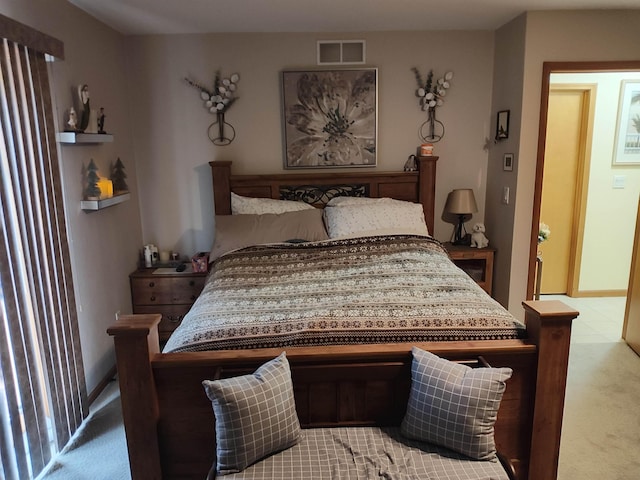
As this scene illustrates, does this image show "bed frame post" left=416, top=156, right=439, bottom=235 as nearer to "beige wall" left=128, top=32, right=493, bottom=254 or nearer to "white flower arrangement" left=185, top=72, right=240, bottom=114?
"beige wall" left=128, top=32, right=493, bottom=254

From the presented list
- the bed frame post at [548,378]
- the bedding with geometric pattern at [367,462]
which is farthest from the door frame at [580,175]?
the bedding with geometric pattern at [367,462]

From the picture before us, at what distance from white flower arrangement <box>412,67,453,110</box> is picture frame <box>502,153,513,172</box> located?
682 millimetres

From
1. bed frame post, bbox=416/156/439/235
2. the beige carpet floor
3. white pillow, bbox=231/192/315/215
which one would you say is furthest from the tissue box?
bed frame post, bbox=416/156/439/235

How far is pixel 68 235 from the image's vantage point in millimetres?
2648

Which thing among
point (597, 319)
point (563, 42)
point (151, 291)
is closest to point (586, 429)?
point (597, 319)

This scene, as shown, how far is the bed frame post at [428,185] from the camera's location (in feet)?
12.3

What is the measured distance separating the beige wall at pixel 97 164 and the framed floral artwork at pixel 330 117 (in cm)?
125

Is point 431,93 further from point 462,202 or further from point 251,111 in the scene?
point 251,111

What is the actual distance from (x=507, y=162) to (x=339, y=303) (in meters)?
2.08

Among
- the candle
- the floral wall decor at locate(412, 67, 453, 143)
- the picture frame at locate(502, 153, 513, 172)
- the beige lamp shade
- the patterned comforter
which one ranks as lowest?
the patterned comforter

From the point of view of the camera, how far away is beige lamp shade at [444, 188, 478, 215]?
12.2 ft

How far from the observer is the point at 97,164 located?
3068 millimetres

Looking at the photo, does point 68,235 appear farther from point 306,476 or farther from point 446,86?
point 446,86

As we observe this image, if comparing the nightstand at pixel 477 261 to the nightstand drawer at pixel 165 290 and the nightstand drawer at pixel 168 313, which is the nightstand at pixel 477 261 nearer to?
the nightstand drawer at pixel 165 290
